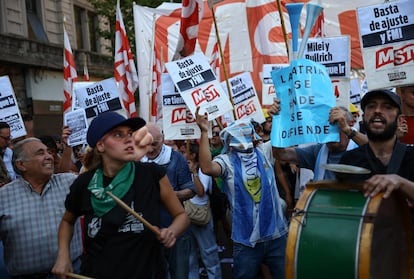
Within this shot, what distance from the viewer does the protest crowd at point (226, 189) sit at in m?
2.81

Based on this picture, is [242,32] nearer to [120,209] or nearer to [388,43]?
[388,43]

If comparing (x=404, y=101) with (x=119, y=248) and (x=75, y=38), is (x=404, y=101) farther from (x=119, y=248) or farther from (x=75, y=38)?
(x=75, y=38)

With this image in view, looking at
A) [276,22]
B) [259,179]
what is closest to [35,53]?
[276,22]

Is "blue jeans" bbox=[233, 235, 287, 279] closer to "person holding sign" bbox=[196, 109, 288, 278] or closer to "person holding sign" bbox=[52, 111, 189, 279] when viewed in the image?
"person holding sign" bbox=[196, 109, 288, 278]

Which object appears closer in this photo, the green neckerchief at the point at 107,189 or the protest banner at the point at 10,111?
the green neckerchief at the point at 107,189

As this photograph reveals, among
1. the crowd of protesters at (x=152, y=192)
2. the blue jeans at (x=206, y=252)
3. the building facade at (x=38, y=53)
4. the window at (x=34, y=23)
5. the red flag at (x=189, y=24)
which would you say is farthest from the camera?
the window at (x=34, y=23)

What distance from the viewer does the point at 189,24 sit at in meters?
6.80

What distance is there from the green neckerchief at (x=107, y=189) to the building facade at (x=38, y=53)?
1570 cm

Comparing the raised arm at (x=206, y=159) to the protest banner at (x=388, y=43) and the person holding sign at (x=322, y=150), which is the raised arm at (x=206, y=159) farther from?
the protest banner at (x=388, y=43)

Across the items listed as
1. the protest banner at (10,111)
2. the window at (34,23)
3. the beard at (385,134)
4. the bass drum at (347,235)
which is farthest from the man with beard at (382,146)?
the window at (34,23)

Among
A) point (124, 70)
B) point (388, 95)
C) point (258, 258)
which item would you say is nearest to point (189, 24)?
point (124, 70)

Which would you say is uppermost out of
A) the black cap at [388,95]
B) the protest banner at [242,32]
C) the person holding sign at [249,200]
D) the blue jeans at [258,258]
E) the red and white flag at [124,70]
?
the protest banner at [242,32]

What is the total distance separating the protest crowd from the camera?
9.22 feet

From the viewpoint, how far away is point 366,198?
9.09ft
